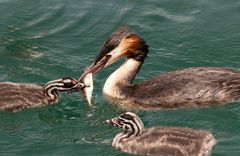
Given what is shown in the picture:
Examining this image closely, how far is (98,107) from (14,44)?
13.1 ft

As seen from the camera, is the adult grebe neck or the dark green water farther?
the adult grebe neck

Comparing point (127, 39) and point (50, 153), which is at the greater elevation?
point (127, 39)

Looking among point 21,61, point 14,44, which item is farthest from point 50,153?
point 14,44

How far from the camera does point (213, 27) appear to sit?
1908 cm

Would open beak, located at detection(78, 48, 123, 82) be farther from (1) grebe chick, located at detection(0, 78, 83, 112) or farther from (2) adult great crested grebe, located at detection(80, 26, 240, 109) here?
(1) grebe chick, located at detection(0, 78, 83, 112)

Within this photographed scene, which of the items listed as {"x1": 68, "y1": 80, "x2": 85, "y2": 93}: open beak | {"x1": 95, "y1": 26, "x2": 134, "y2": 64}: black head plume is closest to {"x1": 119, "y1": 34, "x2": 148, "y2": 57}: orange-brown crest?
{"x1": 95, "y1": 26, "x2": 134, "y2": 64}: black head plume

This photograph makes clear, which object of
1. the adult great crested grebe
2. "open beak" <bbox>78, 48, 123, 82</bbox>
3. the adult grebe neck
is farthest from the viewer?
the adult grebe neck

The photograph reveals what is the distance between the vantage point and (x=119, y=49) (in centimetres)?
1598

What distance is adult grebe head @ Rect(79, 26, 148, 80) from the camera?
15.8 m

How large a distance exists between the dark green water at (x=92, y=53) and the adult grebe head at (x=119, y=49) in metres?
0.70

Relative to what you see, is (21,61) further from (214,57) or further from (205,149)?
(205,149)

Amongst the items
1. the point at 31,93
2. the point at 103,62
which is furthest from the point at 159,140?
the point at 31,93

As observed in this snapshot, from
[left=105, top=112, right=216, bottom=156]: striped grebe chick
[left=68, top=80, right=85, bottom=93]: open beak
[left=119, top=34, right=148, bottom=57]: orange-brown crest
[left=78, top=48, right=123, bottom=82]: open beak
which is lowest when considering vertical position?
[left=105, top=112, right=216, bottom=156]: striped grebe chick

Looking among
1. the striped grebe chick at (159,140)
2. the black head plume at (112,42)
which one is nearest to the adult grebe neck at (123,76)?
the black head plume at (112,42)
